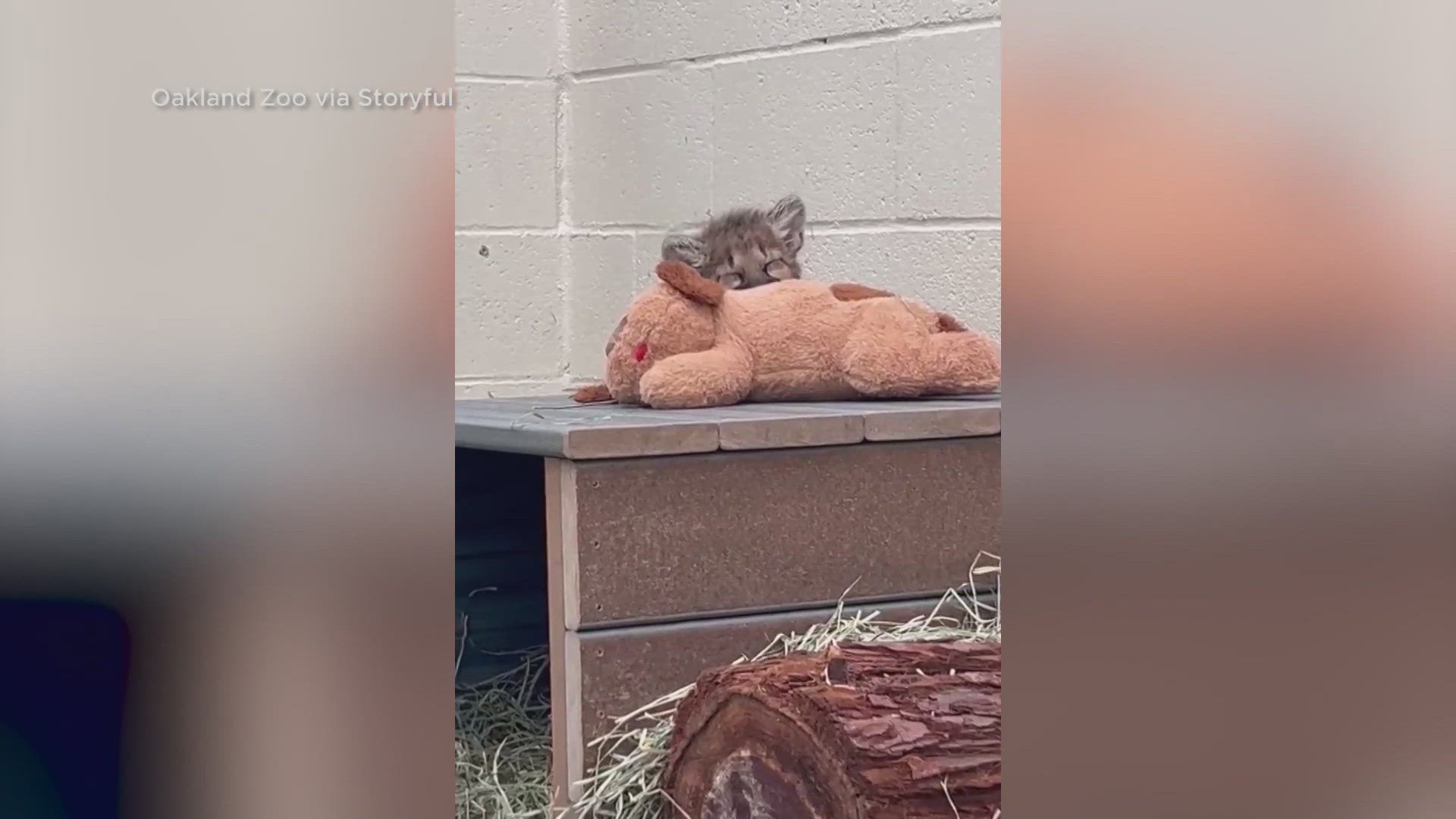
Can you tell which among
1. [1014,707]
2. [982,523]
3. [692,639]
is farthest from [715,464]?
[1014,707]

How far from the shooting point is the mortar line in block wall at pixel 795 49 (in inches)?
74.9

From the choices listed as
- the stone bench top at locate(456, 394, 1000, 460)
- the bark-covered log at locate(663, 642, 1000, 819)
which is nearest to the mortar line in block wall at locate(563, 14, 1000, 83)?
the stone bench top at locate(456, 394, 1000, 460)

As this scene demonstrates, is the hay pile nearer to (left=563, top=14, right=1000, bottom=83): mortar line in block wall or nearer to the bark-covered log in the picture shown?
the bark-covered log

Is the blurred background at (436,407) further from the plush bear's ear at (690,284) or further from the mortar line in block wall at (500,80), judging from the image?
the mortar line in block wall at (500,80)

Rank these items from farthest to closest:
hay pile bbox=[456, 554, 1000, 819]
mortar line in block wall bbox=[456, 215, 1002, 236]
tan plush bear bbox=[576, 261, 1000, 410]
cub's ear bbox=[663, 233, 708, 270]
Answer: mortar line in block wall bbox=[456, 215, 1002, 236]
cub's ear bbox=[663, 233, 708, 270]
tan plush bear bbox=[576, 261, 1000, 410]
hay pile bbox=[456, 554, 1000, 819]

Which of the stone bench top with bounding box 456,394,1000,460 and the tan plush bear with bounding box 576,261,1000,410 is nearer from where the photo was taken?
the stone bench top with bounding box 456,394,1000,460

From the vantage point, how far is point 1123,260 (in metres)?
0.46

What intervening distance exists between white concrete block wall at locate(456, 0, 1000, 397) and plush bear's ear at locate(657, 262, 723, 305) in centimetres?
42

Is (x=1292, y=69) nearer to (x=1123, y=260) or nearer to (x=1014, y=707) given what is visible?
(x=1123, y=260)

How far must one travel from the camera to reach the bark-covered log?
1.07m

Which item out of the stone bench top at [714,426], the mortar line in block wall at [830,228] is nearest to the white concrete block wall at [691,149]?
the mortar line in block wall at [830,228]

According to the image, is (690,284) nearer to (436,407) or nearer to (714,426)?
(714,426)

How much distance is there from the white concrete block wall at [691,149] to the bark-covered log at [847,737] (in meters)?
0.74

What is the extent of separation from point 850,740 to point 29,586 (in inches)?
27.4
